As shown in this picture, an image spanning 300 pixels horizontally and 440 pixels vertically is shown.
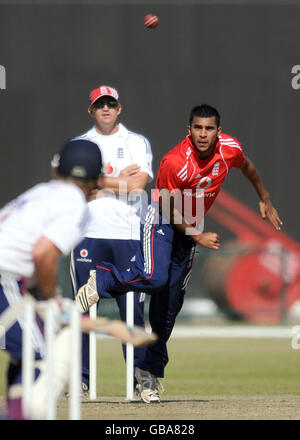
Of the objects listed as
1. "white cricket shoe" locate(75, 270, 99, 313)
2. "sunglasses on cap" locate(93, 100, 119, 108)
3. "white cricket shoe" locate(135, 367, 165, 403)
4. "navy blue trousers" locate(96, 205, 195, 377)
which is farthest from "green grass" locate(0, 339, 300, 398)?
"sunglasses on cap" locate(93, 100, 119, 108)

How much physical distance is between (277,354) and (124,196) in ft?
20.1

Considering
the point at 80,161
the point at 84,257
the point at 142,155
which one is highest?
the point at 142,155

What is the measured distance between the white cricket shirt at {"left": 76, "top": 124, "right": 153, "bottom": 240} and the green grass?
5.02 ft

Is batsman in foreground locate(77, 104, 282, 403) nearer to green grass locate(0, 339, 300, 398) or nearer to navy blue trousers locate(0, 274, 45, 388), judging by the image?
green grass locate(0, 339, 300, 398)

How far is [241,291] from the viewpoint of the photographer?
19000 mm

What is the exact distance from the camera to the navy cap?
16.7 ft

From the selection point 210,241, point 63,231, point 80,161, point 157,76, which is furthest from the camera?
point 157,76

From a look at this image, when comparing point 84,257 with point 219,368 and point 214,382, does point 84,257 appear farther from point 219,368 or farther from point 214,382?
point 219,368

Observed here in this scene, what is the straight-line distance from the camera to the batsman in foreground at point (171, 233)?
309 inches

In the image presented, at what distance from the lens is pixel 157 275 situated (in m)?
7.76

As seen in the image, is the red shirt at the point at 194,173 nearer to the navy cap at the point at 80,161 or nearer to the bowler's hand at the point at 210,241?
the bowler's hand at the point at 210,241

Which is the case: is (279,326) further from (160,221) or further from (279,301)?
(160,221)

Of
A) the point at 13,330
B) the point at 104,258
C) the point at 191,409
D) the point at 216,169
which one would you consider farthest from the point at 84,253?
the point at 13,330

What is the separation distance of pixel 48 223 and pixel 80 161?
1.19 ft
